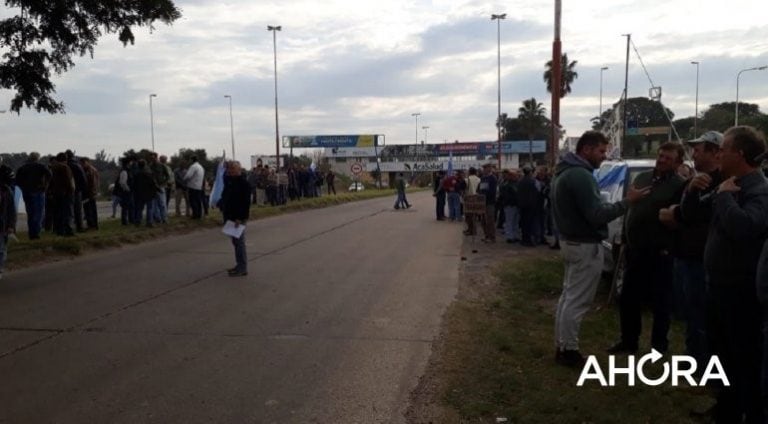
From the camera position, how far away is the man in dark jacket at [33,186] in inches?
525

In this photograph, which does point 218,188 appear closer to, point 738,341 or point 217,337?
point 217,337

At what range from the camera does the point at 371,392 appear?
5.20 m

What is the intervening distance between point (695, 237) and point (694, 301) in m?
0.51

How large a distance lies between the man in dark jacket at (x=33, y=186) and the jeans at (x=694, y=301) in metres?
12.1

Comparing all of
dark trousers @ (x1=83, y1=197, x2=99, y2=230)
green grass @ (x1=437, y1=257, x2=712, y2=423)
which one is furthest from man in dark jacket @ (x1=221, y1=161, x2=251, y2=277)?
dark trousers @ (x1=83, y1=197, x2=99, y2=230)

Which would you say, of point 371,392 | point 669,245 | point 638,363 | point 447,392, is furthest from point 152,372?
point 669,245

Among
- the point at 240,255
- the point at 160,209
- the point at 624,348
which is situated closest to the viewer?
the point at 624,348

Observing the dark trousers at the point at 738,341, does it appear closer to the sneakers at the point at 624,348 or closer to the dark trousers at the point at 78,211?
the sneakers at the point at 624,348

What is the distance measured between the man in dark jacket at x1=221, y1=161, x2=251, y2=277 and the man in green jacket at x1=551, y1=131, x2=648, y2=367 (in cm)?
588

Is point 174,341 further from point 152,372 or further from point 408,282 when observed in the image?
point 408,282

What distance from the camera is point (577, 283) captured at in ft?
18.3

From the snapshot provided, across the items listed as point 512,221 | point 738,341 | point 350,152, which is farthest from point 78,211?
point 350,152

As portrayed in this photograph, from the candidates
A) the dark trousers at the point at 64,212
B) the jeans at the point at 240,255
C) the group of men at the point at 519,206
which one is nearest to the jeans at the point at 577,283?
the jeans at the point at 240,255

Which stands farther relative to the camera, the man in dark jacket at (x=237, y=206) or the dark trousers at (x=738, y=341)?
the man in dark jacket at (x=237, y=206)
